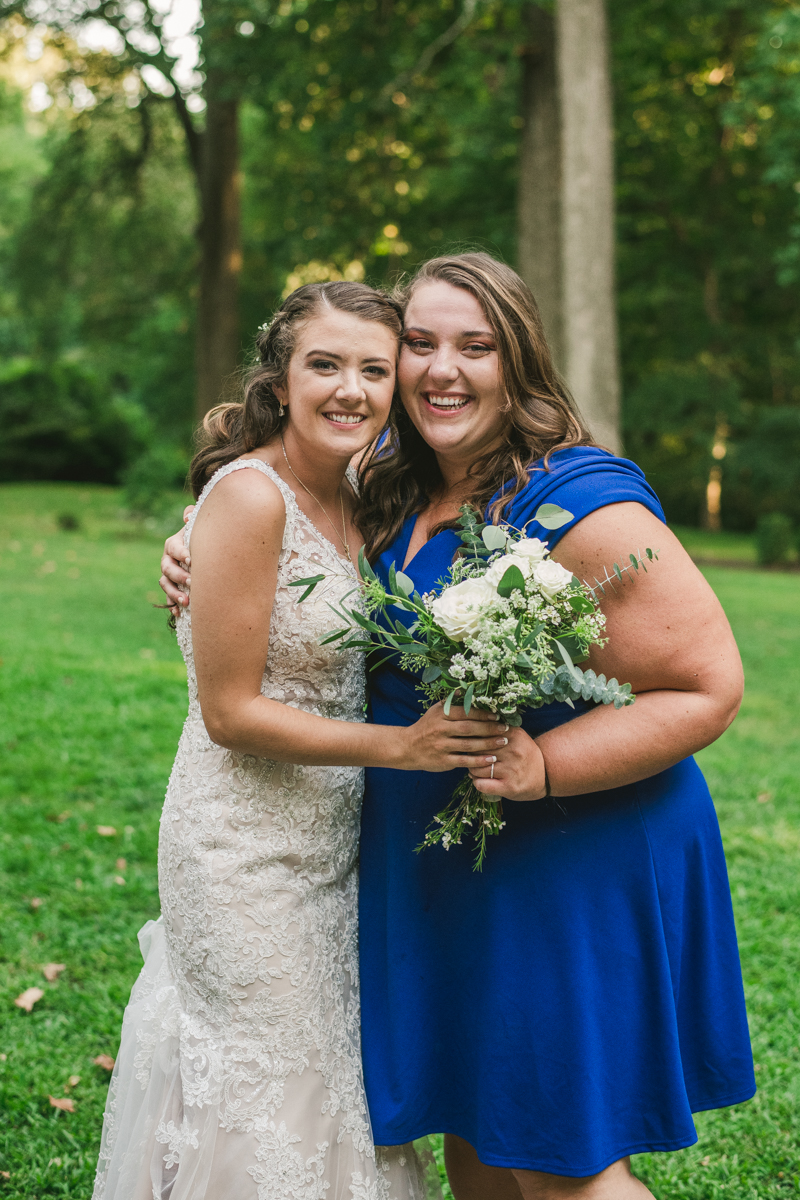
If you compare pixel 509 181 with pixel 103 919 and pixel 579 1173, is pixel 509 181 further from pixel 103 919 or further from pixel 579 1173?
pixel 579 1173

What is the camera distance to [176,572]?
2.58 meters

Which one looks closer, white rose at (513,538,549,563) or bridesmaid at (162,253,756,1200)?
white rose at (513,538,549,563)

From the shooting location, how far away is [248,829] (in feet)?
7.82

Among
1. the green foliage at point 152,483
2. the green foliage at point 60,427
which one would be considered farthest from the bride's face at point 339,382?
the green foliage at point 60,427

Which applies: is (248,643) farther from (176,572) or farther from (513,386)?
(513,386)

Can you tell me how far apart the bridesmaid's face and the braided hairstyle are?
3.0 inches

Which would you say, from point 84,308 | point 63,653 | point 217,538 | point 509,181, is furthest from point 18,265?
point 217,538

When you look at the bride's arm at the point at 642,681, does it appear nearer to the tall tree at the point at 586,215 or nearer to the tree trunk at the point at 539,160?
the tall tree at the point at 586,215

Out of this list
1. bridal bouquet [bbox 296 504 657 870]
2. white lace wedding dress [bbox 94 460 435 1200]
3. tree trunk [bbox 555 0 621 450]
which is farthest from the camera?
tree trunk [bbox 555 0 621 450]

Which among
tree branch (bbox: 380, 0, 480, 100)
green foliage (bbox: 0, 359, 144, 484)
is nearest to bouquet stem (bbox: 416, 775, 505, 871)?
tree branch (bbox: 380, 0, 480, 100)

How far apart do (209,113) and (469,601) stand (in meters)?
17.9

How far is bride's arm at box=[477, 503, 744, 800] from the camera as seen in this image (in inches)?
80.6

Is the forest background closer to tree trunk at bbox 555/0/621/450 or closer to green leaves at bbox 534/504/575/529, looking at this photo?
tree trunk at bbox 555/0/621/450

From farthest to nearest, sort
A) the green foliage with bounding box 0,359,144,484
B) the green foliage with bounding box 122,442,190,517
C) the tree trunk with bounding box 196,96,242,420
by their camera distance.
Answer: the green foliage with bounding box 0,359,144,484, the green foliage with bounding box 122,442,190,517, the tree trunk with bounding box 196,96,242,420
